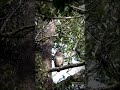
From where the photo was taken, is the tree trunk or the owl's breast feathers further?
the owl's breast feathers

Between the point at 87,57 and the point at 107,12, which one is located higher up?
the point at 107,12

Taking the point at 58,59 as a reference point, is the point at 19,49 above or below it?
above

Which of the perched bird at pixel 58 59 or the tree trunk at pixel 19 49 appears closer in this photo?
the tree trunk at pixel 19 49

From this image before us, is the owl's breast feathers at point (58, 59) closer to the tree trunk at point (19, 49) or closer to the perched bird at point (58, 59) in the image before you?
the perched bird at point (58, 59)

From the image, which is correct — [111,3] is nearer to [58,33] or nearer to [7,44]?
[7,44]

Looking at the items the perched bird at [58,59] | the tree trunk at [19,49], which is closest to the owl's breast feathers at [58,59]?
the perched bird at [58,59]

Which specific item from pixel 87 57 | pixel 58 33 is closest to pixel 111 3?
pixel 87 57

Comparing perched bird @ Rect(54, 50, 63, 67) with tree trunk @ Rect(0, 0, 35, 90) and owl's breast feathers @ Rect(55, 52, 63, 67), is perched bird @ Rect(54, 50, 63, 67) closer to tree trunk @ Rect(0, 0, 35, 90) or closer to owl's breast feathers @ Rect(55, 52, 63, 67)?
owl's breast feathers @ Rect(55, 52, 63, 67)

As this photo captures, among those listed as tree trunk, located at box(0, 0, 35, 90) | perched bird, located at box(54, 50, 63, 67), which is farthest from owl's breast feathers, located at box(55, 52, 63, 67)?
tree trunk, located at box(0, 0, 35, 90)

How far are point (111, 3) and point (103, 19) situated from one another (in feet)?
0.44

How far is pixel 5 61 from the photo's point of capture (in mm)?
3127

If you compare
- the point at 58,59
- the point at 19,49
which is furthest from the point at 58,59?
the point at 19,49

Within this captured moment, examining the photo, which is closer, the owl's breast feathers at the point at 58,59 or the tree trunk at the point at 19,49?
the tree trunk at the point at 19,49

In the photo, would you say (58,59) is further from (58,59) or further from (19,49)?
(19,49)
